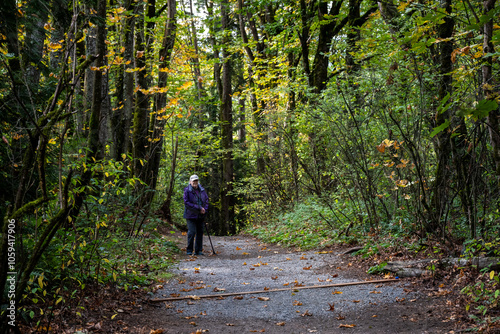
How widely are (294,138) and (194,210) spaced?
5535 mm

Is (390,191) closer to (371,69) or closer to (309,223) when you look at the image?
(371,69)

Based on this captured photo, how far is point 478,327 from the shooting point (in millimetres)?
3525

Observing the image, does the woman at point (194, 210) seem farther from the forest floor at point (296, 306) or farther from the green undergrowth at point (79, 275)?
the green undergrowth at point (79, 275)

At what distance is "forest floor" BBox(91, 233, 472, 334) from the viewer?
4.11 metres

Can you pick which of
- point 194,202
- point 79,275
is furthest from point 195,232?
point 79,275

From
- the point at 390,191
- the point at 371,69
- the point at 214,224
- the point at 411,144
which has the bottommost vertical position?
the point at 214,224

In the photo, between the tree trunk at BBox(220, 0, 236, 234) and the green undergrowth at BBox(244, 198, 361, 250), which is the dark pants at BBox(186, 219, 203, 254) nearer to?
the green undergrowth at BBox(244, 198, 361, 250)

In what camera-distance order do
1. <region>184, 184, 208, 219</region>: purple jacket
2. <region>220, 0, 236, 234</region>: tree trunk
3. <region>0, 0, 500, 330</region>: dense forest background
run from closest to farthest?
1. <region>0, 0, 500, 330</region>: dense forest background
2. <region>184, 184, 208, 219</region>: purple jacket
3. <region>220, 0, 236, 234</region>: tree trunk

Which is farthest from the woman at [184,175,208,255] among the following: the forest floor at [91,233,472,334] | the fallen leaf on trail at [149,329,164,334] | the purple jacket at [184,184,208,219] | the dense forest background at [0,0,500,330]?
the fallen leaf on trail at [149,329,164,334]

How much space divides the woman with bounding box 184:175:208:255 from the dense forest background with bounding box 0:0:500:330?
3.37ft

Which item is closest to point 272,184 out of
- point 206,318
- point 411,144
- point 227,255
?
point 227,255

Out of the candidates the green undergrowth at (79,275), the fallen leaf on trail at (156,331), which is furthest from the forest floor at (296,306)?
the green undergrowth at (79,275)

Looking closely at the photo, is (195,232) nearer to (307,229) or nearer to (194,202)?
(194,202)

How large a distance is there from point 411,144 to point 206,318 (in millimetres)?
4346
